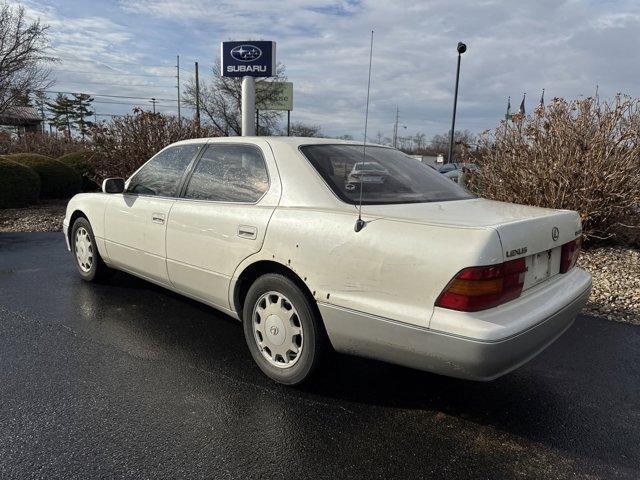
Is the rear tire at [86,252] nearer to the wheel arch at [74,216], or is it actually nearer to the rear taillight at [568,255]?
the wheel arch at [74,216]

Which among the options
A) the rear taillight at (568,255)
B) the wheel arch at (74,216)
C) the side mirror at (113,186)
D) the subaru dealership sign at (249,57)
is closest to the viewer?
the rear taillight at (568,255)

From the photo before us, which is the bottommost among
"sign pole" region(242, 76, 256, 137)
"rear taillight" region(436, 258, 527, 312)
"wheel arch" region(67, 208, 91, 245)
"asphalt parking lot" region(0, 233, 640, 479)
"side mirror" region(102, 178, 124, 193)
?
"asphalt parking lot" region(0, 233, 640, 479)

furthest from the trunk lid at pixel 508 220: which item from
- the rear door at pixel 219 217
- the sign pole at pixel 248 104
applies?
the sign pole at pixel 248 104

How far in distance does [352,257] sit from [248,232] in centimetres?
88

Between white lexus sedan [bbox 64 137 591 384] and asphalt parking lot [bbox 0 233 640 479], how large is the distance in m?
0.39

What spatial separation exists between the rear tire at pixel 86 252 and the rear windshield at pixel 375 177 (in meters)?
2.89

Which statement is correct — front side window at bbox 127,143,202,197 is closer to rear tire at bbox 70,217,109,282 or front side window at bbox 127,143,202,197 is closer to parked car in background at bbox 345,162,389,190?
rear tire at bbox 70,217,109,282

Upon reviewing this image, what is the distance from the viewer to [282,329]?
307cm

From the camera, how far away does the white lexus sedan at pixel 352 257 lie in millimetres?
2398

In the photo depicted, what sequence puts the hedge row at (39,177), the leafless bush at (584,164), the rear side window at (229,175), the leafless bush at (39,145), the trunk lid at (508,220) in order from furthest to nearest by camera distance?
the leafless bush at (39,145) → the hedge row at (39,177) → the leafless bush at (584,164) → the rear side window at (229,175) → the trunk lid at (508,220)

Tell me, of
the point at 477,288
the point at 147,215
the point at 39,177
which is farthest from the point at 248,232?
the point at 39,177

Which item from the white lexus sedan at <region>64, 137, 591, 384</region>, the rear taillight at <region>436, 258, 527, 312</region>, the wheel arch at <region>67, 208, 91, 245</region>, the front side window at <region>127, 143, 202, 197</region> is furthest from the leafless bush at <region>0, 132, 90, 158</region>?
the rear taillight at <region>436, 258, 527, 312</region>

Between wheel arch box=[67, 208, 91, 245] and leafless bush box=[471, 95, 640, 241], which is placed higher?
leafless bush box=[471, 95, 640, 241]

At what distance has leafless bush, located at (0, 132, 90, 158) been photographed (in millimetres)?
18297
